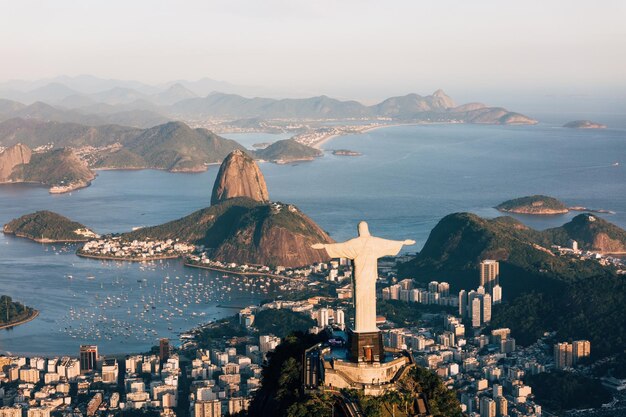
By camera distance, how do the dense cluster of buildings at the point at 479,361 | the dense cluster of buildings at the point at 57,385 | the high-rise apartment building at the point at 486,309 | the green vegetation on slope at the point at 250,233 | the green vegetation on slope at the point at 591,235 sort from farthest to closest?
the green vegetation on slope at the point at 591,235
the green vegetation on slope at the point at 250,233
the high-rise apartment building at the point at 486,309
the dense cluster of buildings at the point at 57,385
the dense cluster of buildings at the point at 479,361

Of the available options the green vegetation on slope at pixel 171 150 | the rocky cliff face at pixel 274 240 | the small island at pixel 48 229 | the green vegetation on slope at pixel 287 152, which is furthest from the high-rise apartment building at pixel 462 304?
the green vegetation on slope at pixel 287 152

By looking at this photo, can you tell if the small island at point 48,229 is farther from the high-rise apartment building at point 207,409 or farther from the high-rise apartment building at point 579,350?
the high-rise apartment building at point 207,409

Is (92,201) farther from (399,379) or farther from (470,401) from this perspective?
(399,379)

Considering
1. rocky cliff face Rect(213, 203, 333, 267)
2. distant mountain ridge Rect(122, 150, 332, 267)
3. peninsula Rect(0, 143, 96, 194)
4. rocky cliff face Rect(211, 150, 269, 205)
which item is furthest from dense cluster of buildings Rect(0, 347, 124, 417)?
peninsula Rect(0, 143, 96, 194)

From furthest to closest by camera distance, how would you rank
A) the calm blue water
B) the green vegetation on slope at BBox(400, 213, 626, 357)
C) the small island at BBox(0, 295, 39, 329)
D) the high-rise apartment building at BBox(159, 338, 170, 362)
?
the calm blue water < the small island at BBox(0, 295, 39, 329) < the green vegetation on slope at BBox(400, 213, 626, 357) < the high-rise apartment building at BBox(159, 338, 170, 362)

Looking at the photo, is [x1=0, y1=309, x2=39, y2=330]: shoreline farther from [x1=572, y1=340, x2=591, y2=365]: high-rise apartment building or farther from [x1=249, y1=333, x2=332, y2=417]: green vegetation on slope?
[x1=249, y1=333, x2=332, y2=417]: green vegetation on slope
